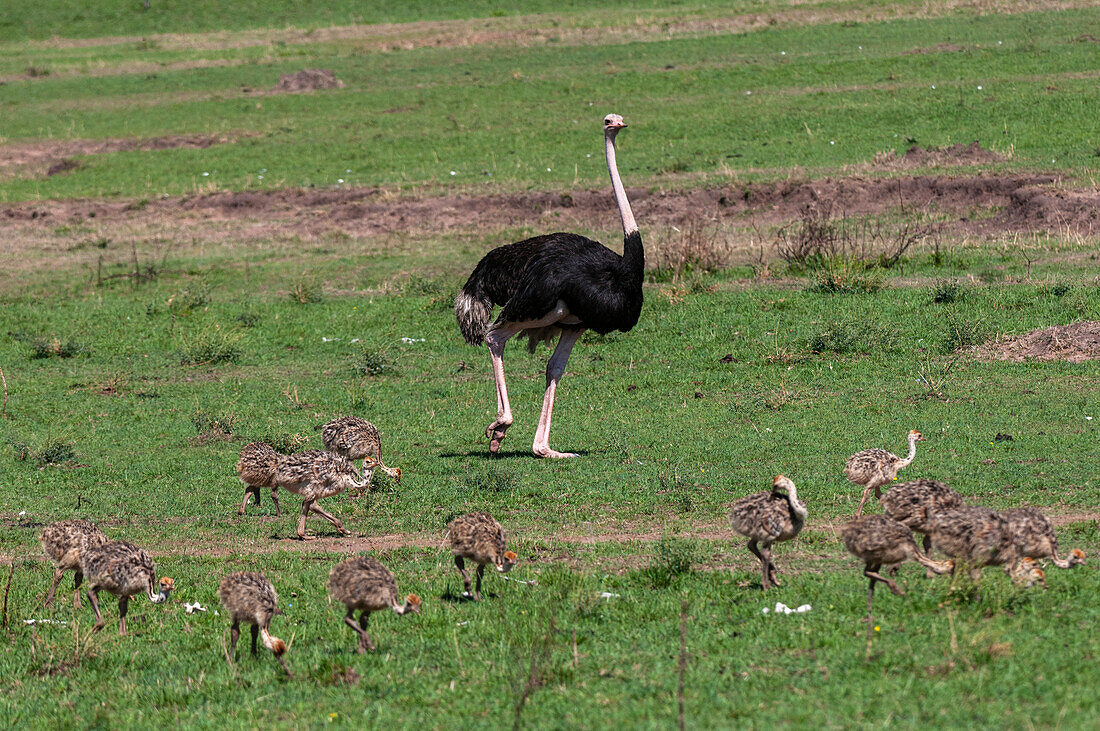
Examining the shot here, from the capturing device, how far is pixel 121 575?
838cm

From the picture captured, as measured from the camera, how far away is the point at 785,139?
29.5m

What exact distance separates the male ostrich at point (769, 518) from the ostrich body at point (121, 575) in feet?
13.0

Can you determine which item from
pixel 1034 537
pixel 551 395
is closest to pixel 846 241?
pixel 551 395

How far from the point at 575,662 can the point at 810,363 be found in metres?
9.64

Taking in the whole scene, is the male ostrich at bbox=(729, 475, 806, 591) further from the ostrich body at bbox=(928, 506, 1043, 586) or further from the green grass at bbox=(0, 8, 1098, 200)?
the green grass at bbox=(0, 8, 1098, 200)

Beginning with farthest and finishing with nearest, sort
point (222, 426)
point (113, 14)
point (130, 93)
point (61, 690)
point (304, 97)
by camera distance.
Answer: point (113, 14) < point (130, 93) < point (304, 97) < point (222, 426) < point (61, 690)

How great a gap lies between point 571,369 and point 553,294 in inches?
158

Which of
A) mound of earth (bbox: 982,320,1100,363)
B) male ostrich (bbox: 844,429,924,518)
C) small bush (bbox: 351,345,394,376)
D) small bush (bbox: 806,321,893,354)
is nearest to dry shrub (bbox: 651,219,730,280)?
small bush (bbox: 806,321,893,354)

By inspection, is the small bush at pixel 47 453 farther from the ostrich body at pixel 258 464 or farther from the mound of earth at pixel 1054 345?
the mound of earth at pixel 1054 345

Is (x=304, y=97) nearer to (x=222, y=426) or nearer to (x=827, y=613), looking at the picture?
(x=222, y=426)

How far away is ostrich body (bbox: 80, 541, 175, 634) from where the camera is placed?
27.5 feet

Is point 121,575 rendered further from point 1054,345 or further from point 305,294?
point 305,294

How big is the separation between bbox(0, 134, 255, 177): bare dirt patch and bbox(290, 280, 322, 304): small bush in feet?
45.7

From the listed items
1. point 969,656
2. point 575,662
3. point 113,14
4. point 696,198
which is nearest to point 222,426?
point 575,662
